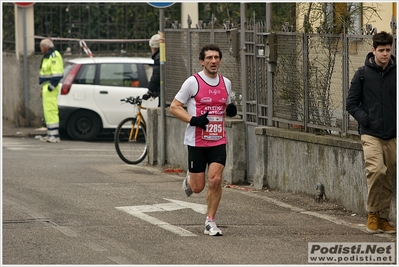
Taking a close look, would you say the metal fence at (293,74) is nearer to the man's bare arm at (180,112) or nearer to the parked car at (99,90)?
the man's bare arm at (180,112)

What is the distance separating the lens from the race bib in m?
9.44

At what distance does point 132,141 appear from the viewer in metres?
16.1

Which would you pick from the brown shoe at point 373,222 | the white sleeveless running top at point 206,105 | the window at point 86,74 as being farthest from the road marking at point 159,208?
the window at point 86,74

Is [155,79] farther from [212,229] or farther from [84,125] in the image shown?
[212,229]

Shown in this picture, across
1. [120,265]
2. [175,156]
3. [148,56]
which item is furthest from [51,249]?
[148,56]

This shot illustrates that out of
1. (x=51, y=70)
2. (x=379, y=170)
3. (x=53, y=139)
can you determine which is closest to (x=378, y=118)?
(x=379, y=170)

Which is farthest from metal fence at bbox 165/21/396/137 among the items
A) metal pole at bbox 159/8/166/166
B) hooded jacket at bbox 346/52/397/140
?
hooded jacket at bbox 346/52/397/140

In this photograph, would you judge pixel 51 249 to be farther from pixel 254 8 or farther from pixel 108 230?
pixel 254 8

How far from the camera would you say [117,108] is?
21.0 m

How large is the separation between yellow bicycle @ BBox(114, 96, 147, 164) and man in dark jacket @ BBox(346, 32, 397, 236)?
699cm

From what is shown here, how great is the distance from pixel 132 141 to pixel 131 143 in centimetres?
5

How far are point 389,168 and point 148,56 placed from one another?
15740mm

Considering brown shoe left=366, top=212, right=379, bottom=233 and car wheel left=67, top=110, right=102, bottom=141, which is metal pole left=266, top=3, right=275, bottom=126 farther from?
car wheel left=67, top=110, right=102, bottom=141

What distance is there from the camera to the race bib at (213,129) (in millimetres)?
9438
